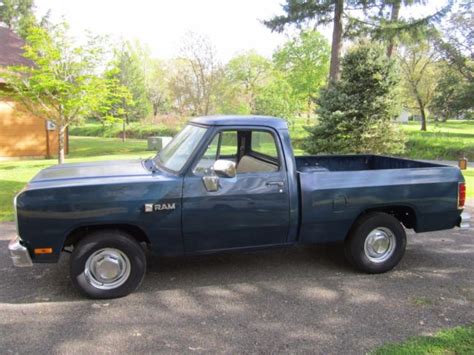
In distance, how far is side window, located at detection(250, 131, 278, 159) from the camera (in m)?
4.66

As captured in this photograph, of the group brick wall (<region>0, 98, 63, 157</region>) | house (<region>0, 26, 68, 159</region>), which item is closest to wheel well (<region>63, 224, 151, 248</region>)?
house (<region>0, 26, 68, 159</region>)

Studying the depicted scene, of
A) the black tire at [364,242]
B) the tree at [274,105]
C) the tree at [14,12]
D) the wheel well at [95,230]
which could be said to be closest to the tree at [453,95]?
the tree at [274,105]

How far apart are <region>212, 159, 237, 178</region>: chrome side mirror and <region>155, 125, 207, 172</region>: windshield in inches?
15.9

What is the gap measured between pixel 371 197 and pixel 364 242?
534 millimetres

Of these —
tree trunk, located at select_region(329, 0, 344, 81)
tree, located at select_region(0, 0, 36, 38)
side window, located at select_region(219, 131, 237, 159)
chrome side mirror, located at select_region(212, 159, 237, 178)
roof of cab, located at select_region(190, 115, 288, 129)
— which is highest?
tree, located at select_region(0, 0, 36, 38)

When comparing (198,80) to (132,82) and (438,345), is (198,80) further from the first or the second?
(438,345)

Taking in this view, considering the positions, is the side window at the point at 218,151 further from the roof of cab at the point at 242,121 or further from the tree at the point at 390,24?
the tree at the point at 390,24

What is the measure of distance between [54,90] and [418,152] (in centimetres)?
1839

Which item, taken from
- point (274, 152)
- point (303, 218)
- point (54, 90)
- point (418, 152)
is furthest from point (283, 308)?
point (418, 152)

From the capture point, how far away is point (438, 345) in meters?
3.34

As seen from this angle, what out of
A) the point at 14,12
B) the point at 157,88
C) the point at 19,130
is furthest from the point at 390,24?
the point at 14,12

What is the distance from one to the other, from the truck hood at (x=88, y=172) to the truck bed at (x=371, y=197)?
1.79 metres

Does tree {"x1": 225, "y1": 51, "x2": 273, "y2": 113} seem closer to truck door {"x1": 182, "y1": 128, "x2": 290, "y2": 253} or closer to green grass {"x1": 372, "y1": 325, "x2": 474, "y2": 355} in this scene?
truck door {"x1": 182, "y1": 128, "x2": 290, "y2": 253}

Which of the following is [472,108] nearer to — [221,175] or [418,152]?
[418,152]
